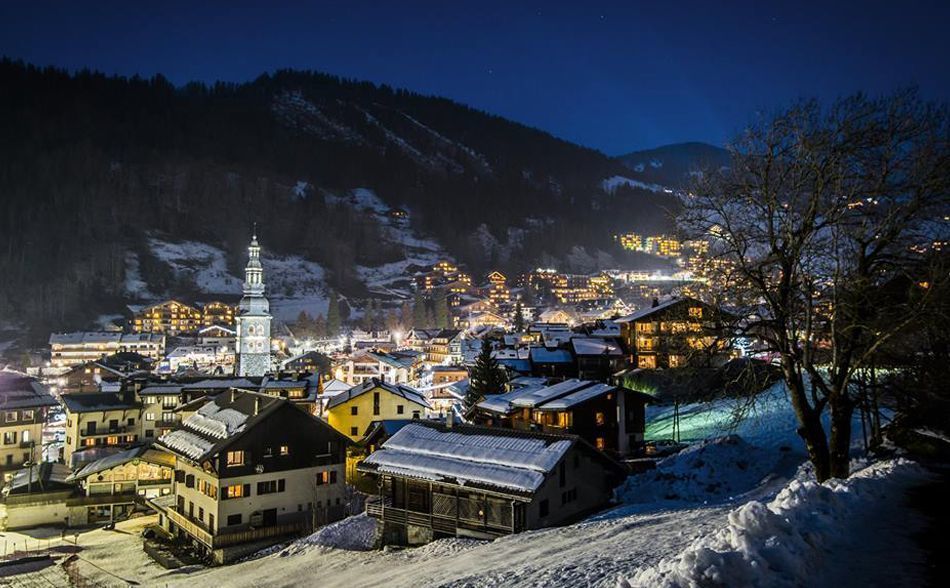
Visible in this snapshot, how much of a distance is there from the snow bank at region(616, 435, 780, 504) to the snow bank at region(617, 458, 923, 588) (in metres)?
17.7

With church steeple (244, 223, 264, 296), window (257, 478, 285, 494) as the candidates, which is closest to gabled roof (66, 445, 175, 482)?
window (257, 478, 285, 494)

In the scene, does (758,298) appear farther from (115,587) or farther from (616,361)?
(616,361)

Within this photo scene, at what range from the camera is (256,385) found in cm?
6056

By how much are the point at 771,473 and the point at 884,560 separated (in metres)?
22.7

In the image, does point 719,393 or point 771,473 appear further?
point 771,473

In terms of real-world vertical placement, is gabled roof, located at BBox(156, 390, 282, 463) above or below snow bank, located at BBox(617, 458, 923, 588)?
below

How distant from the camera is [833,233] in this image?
14.6m

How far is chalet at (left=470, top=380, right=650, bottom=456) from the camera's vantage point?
128ft

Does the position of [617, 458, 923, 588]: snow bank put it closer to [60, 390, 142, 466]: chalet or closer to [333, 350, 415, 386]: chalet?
[60, 390, 142, 466]: chalet

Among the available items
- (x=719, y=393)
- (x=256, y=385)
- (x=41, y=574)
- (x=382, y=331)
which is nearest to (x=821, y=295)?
(x=719, y=393)

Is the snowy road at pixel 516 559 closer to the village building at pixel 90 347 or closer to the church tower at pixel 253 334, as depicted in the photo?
the church tower at pixel 253 334

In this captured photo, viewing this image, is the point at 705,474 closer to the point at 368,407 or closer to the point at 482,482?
the point at 482,482

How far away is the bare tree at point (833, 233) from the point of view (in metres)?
13.7

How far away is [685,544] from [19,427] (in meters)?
60.7
